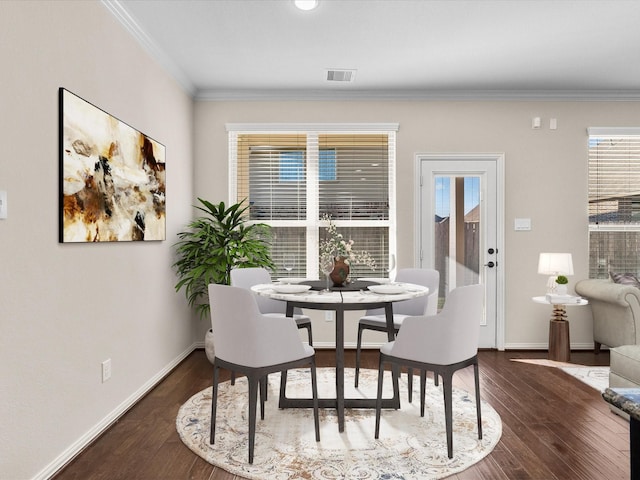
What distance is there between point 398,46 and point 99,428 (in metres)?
3.43

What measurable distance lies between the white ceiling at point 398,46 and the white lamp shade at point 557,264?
172 centimetres

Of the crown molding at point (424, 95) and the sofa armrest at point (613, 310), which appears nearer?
the sofa armrest at point (613, 310)

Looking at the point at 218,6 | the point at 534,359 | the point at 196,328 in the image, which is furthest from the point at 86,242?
the point at 534,359

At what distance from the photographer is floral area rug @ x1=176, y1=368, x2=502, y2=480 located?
2180 millimetres

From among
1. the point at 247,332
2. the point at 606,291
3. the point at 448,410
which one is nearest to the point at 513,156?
the point at 606,291

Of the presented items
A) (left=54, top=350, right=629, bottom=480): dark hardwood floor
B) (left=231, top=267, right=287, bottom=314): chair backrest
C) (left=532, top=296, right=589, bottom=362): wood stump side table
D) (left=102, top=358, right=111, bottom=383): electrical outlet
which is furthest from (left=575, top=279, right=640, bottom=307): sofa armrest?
(left=102, top=358, right=111, bottom=383): electrical outlet

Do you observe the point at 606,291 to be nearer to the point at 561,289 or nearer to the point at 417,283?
the point at 561,289

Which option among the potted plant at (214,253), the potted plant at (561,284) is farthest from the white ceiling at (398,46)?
the potted plant at (561,284)

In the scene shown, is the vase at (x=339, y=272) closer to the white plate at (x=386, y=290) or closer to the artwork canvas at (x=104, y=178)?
the white plate at (x=386, y=290)

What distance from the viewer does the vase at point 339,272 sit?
2904mm

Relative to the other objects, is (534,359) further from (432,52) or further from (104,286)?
(104,286)

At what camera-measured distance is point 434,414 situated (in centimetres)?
286

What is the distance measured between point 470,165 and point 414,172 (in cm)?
60

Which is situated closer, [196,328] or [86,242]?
[86,242]
